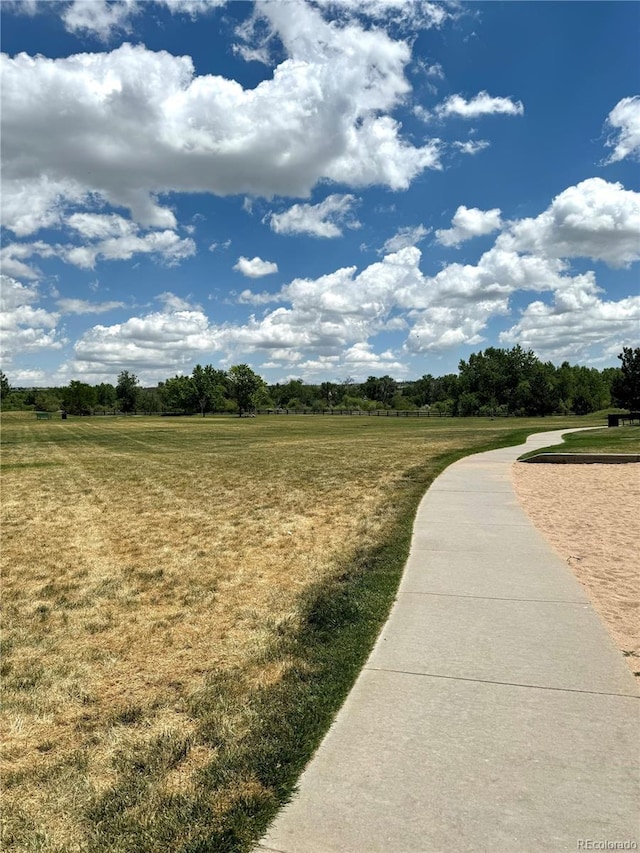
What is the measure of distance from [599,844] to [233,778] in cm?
173

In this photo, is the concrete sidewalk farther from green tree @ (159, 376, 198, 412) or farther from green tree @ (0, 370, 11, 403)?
green tree @ (0, 370, 11, 403)

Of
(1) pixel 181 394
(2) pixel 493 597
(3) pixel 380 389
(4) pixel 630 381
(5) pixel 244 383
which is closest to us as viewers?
(2) pixel 493 597

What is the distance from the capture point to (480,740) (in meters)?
2.96

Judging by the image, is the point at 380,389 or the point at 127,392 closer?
the point at 127,392

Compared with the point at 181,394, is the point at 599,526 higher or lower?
lower

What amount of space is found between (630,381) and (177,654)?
167ft

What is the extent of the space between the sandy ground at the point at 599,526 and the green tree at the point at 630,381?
1439 inches

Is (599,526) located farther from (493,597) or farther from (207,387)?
(207,387)

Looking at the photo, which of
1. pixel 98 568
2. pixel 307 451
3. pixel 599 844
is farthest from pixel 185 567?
pixel 307 451

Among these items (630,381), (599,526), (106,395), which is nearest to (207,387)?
(106,395)

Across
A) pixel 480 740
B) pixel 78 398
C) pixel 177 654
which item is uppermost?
pixel 78 398

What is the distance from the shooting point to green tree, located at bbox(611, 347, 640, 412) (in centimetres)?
4603

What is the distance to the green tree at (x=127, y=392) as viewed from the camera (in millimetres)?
122812

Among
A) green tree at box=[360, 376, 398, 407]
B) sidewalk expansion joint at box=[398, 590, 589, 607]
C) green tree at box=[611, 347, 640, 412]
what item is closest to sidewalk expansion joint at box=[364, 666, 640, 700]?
sidewalk expansion joint at box=[398, 590, 589, 607]
